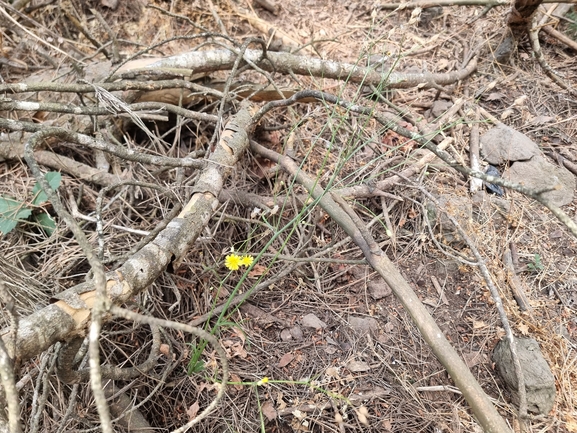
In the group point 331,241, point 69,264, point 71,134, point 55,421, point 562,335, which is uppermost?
point 71,134

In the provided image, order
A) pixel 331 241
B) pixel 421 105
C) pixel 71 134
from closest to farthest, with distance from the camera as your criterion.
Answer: pixel 71 134
pixel 331 241
pixel 421 105

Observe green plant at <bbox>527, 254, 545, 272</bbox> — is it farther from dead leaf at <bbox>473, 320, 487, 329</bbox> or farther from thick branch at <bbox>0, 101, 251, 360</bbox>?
thick branch at <bbox>0, 101, 251, 360</bbox>

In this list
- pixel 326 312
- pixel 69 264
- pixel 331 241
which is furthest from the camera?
pixel 331 241

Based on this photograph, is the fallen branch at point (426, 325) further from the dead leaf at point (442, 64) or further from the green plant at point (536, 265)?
the dead leaf at point (442, 64)

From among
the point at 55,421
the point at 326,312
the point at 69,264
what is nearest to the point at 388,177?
the point at 326,312

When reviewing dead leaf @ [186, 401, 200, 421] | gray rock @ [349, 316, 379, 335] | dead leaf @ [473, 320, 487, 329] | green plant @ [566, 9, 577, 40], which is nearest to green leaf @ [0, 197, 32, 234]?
Answer: dead leaf @ [186, 401, 200, 421]

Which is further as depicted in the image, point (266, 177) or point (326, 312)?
point (266, 177)

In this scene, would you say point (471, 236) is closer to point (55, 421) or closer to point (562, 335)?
point (562, 335)
